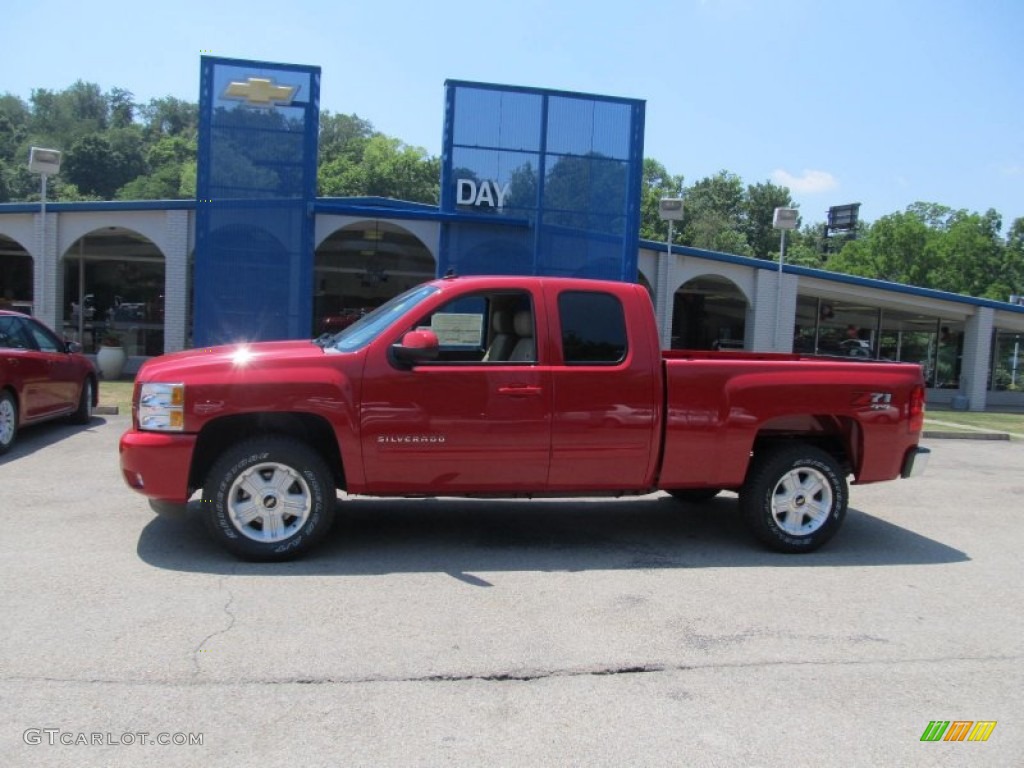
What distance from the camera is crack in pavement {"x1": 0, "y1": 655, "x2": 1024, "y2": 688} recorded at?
3.67m

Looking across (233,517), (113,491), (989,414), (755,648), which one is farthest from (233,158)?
(989,414)

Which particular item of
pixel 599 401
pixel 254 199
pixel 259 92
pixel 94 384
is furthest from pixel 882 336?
pixel 599 401

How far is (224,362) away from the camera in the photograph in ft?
17.7

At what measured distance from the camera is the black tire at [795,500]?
20.0 feet

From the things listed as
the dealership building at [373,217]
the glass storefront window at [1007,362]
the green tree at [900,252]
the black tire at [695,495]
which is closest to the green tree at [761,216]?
the green tree at [900,252]

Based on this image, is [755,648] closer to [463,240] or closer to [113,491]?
[113,491]

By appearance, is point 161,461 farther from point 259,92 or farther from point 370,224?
point 370,224

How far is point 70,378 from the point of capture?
10.5 m

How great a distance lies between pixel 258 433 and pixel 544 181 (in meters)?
11.4

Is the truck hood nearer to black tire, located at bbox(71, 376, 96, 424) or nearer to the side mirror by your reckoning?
the side mirror

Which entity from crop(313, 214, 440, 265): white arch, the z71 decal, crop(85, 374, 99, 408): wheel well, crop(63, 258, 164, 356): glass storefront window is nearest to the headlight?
the z71 decal

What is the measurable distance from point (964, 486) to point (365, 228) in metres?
14.3

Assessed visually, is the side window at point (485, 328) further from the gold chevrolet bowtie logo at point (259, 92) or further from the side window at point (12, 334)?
the gold chevrolet bowtie logo at point (259, 92)

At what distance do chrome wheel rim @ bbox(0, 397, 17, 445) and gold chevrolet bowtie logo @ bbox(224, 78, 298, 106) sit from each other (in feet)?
25.0
